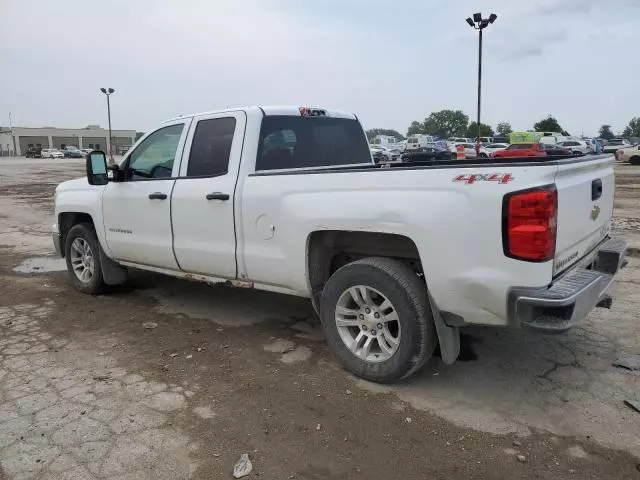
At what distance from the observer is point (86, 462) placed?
2918 mm

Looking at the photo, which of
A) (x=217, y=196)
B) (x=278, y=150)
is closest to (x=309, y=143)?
(x=278, y=150)

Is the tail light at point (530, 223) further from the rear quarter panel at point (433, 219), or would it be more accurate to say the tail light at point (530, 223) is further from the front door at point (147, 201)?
the front door at point (147, 201)

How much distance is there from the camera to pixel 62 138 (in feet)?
346

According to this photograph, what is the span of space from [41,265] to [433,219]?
259 inches

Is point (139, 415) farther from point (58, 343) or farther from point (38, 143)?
point (38, 143)

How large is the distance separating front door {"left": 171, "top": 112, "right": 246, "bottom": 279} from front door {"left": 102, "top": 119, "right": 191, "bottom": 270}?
147 millimetres

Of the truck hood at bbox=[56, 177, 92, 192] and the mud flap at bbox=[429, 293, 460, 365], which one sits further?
the truck hood at bbox=[56, 177, 92, 192]

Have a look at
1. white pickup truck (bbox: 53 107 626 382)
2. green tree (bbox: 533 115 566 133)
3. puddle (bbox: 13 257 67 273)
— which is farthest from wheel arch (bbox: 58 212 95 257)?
green tree (bbox: 533 115 566 133)

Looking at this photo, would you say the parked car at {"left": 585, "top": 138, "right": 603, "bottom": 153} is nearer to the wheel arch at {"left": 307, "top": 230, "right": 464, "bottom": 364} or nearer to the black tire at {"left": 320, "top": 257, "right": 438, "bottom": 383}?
the wheel arch at {"left": 307, "top": 230, "right": 464, "bottom": 364}

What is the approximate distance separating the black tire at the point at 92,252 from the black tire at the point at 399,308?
328cm

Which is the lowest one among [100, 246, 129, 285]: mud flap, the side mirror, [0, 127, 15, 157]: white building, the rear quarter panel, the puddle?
the puddle

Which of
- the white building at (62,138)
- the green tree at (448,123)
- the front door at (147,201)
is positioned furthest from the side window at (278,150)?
the green tree at (448,123)

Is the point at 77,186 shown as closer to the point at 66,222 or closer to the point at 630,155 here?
the point at 66,222

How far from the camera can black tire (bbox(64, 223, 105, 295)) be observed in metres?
5.95
